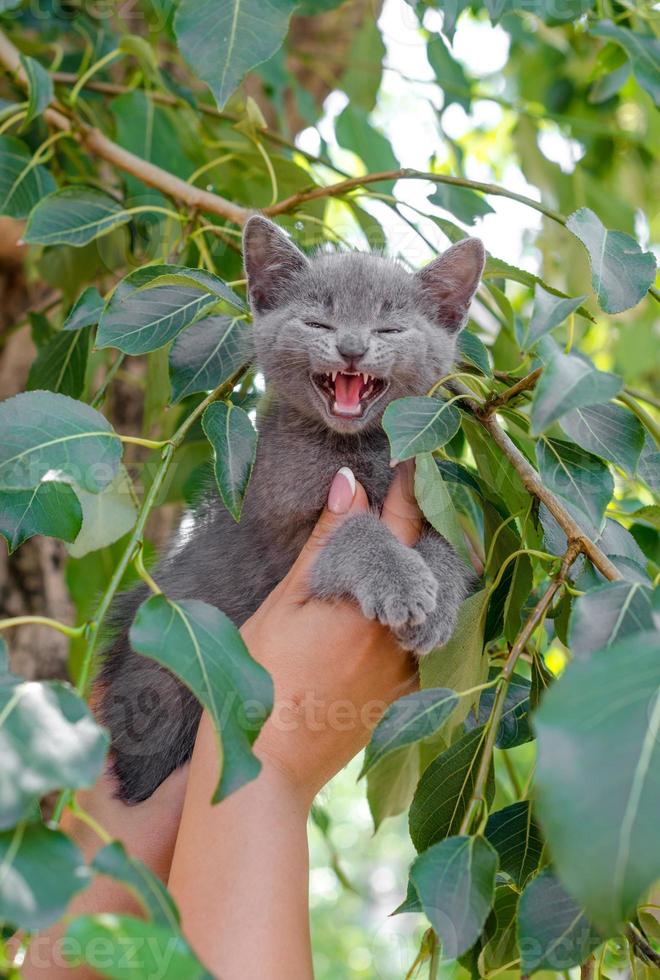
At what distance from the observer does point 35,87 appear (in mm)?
1647

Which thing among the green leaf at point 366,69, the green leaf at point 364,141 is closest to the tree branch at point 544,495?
the green leaf at point 364,141

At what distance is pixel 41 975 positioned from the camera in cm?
158

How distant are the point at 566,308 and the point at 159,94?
4.69ft

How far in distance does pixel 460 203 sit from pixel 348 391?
0.49 metres

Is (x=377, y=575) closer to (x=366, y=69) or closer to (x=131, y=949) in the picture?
(x=131, y=949)

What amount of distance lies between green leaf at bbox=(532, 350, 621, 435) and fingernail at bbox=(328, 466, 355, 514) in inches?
31.9

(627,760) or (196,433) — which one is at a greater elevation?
(627,760)

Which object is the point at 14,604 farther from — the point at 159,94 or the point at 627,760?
the point at 627,760

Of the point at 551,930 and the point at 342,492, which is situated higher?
the point at 551,930

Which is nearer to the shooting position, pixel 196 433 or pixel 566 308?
pixel 566 308

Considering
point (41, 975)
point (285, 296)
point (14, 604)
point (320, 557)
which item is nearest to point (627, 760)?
point (320, 557)

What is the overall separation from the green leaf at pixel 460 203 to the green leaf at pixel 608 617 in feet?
3.69

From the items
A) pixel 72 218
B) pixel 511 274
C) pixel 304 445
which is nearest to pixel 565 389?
pixel 511 274

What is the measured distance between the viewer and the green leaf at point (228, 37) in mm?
1375
